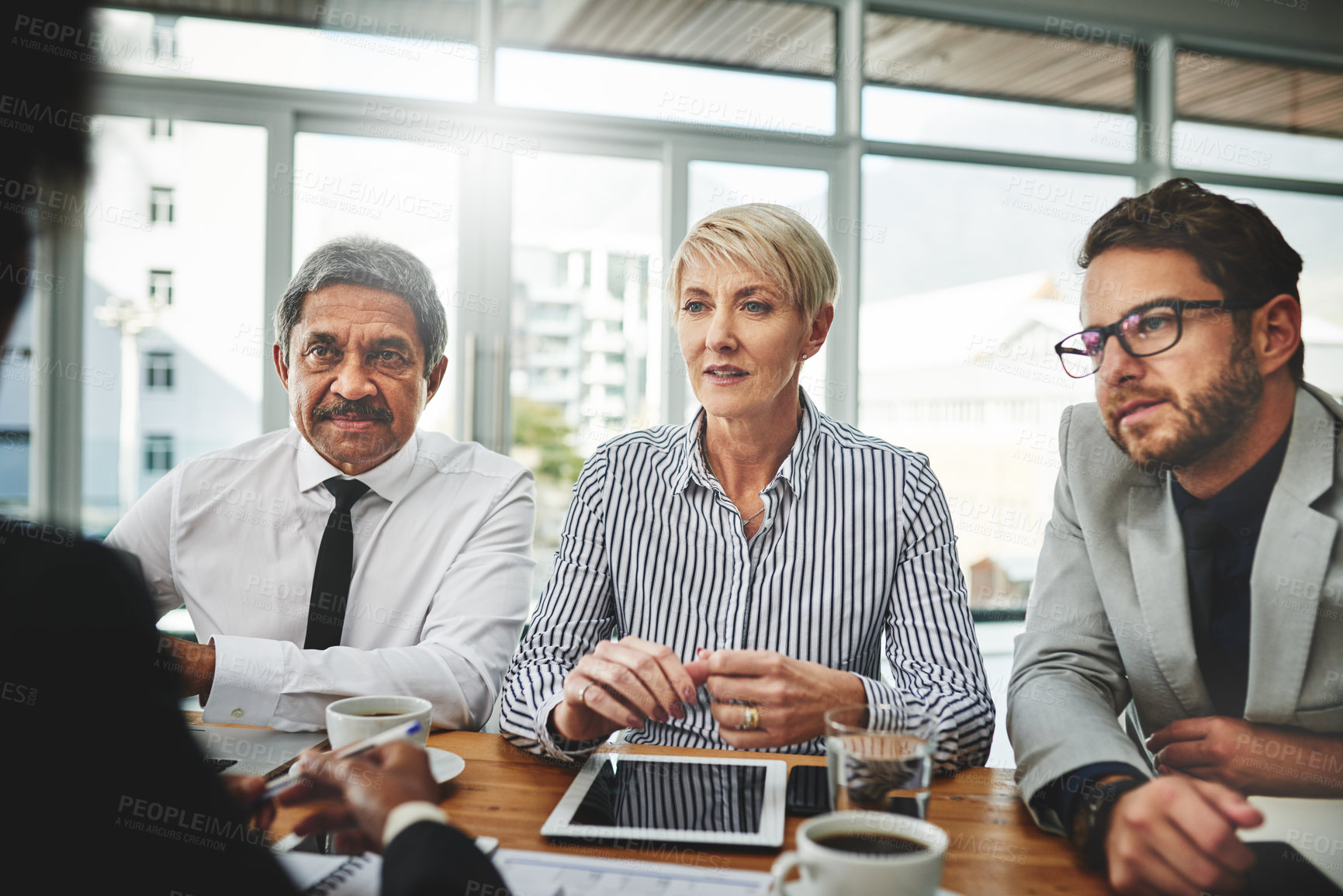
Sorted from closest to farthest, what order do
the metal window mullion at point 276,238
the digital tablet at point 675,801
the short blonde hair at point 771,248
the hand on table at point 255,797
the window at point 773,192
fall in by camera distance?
the hand on table at point 255,797
the digital tablet at point 675,801
the short blonde hair at point 771,248
the metal window mullion at point 276,238
the window at point 773,192

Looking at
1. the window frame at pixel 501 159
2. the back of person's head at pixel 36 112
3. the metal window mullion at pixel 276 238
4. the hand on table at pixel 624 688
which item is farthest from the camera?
the metal window mullion at pixel 276 238

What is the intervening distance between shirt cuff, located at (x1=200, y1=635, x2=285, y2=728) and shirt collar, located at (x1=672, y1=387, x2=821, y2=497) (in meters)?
0.74

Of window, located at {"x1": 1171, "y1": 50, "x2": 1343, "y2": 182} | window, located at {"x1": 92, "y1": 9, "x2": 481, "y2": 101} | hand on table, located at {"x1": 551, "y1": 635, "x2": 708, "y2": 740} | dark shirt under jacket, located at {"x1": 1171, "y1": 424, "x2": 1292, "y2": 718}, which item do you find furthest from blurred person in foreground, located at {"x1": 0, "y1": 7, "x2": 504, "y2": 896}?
window, located at {"x1": 1171, "y1": 50, "x2": 1343, "y2": 182}

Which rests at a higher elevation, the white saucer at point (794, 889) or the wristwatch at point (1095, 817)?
the white saucer at point (794, 889)

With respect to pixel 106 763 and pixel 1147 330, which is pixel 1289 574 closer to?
pixel 1147 330

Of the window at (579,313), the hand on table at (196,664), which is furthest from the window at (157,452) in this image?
the hand on table at (196,664)

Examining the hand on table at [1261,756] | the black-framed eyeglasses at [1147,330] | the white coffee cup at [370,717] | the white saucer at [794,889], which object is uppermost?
the black-framed eyeglasses at [1147,330]

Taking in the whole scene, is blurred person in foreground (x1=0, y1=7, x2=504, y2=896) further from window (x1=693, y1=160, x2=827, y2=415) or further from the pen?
window (x1=693, y1=160, x2=827, y2=415)

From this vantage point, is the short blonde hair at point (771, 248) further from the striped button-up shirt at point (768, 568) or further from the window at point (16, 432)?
the window at point (16, 432)

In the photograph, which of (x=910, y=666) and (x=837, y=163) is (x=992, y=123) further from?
(x=910, y=666)

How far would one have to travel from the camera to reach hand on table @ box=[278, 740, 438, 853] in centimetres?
75

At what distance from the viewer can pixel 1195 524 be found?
1397mm

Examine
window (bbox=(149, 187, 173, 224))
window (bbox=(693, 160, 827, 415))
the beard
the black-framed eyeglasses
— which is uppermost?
window (bbox=(693, 160, 827, 415))

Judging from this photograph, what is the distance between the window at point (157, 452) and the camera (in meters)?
3.17
